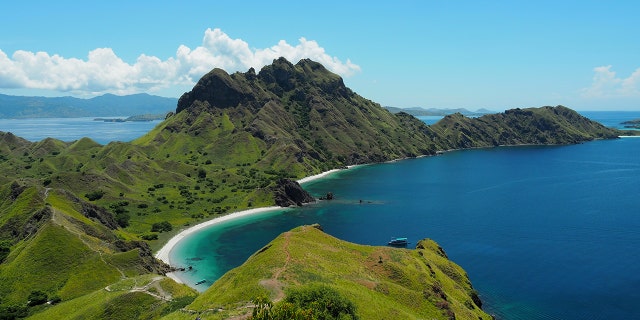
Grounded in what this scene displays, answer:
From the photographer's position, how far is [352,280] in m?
88.8

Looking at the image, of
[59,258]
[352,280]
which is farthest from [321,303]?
[59,258]

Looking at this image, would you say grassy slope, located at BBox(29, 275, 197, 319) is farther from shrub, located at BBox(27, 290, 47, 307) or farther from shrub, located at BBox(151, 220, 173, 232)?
shrub, located at BBox(151, 220, 173, 232)

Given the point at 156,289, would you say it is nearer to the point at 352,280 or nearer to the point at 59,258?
the point at 59,258

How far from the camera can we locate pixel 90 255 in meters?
116

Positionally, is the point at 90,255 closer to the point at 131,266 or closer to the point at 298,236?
the point at 131,266

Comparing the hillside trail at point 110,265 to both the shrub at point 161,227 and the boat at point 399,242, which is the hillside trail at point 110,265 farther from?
the boat at point 399,242

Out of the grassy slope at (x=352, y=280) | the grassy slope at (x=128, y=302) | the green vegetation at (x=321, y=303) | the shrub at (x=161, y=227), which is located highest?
the green vegetation at (x=321, y=303)

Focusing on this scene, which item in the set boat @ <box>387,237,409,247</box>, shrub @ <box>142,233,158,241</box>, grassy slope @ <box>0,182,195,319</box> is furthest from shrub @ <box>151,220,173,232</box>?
boat @ <box>387,237,409,247</box>

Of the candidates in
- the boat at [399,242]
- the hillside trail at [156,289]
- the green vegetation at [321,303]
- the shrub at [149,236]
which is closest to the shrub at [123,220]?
the shrub at [149,236]

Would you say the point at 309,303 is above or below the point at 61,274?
above

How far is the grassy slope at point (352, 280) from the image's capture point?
78.8 meters

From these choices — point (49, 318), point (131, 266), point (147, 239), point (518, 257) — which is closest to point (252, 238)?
point (147, 239)

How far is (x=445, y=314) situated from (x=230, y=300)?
4172 centimetres

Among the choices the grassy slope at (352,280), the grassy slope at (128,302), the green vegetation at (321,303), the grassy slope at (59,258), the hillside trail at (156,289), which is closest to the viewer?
the green vegetation at (321,303)
